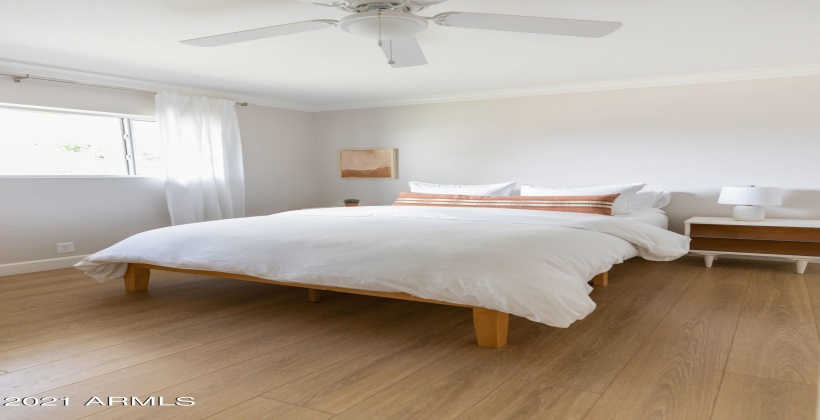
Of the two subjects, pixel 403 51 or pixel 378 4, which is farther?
pixel 403 51

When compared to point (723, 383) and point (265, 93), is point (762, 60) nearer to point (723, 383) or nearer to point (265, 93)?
point (723, 383)

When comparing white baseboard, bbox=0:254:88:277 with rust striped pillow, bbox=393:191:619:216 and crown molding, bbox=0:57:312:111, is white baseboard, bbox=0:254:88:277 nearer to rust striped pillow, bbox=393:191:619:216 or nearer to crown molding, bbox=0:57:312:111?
crown molding, bbox=0:57:312:111

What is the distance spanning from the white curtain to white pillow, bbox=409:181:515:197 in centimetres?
196

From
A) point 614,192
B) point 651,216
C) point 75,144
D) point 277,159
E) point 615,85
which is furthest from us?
point 277,159

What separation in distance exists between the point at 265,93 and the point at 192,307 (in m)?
3.02

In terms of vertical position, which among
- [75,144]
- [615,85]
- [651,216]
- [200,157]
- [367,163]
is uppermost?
[615,85]

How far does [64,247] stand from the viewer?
4.29 m

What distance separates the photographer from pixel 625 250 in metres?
2.88

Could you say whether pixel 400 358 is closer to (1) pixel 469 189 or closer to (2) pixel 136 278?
(2) pixel 136 278

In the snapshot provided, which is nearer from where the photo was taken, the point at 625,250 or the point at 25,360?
the point at 25,360

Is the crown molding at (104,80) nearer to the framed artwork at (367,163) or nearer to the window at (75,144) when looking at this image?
the window at (75,144)

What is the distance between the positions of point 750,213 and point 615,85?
5.11 ft

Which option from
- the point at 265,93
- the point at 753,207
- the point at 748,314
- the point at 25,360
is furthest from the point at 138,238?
the point at 753,207

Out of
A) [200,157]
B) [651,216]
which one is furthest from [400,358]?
[200,157]
